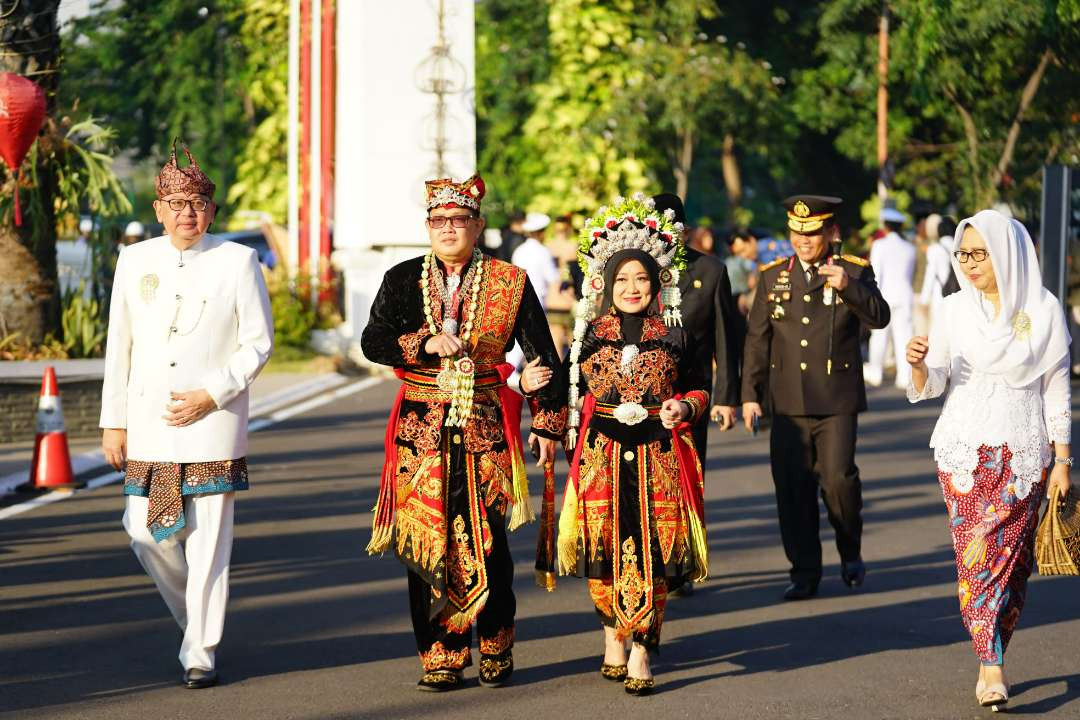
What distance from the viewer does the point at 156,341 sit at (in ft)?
24.2

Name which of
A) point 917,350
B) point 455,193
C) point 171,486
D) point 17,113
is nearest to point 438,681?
point 171,486

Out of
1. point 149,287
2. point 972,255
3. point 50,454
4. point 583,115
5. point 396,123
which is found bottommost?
point 50,454

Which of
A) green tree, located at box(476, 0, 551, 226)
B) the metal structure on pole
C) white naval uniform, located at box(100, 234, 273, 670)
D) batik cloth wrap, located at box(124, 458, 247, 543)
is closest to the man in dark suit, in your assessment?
white naval uniform, located at box(100, 234, 273, 670)

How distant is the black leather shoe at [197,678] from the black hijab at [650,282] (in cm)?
208

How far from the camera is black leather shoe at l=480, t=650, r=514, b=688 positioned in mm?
7426

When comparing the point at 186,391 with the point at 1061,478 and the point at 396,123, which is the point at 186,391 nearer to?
the point at 1061,478

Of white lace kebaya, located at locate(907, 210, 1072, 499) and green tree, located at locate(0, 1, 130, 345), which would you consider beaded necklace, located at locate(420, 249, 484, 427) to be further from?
green tree, located at locate(0, 1, 130, 345)

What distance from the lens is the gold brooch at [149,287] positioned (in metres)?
7.39

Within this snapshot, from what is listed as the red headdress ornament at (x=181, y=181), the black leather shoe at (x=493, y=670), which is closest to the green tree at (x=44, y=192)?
the red headdress ornament at (x=181, y=181)

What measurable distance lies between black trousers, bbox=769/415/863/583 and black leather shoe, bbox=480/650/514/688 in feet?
8.01

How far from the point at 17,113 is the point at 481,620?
713 cm

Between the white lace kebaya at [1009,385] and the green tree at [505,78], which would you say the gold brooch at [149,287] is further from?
the green tree at [505,78]

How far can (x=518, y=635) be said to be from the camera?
848 cm

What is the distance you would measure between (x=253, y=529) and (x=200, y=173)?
4.34 meters
